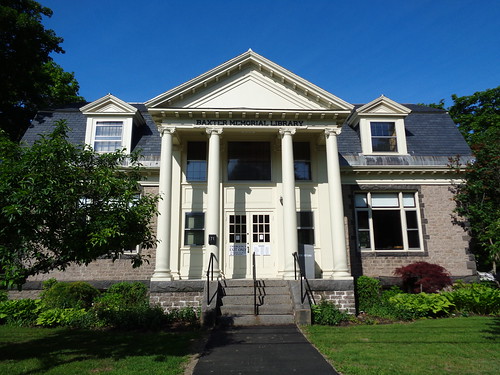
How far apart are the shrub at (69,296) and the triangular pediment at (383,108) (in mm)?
13794

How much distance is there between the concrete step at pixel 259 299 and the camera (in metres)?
11.5

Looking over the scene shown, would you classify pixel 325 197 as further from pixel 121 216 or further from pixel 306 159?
pixel 121 216

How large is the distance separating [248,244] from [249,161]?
356 cm

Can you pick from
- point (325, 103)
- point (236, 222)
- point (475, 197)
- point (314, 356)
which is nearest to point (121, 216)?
point (314, 356)

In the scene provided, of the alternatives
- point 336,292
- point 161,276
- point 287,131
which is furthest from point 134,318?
point 287,131

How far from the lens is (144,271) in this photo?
14875 mm

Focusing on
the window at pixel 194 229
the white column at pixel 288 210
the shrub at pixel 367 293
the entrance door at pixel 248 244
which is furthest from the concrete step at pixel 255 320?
the window at pixel 194 229

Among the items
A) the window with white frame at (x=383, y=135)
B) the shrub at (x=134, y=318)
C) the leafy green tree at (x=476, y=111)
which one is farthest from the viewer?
the leafy green tree at (x=476, y=111)

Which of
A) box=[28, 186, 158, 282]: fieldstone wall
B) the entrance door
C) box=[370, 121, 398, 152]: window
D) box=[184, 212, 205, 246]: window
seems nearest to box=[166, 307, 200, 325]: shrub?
the entrance door

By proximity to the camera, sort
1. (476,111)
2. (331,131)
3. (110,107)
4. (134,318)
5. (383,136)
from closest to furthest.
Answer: (134,318), (331,131), (110,107), (383,136), (476,111)

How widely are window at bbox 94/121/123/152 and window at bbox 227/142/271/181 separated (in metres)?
5.25

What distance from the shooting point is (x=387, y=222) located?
16.1 m

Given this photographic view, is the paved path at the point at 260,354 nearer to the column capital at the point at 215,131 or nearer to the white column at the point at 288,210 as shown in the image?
the white column at the point at 288,210

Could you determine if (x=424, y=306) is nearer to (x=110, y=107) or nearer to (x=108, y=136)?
(x=108, y=136)
